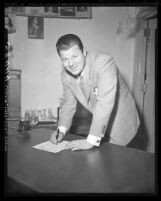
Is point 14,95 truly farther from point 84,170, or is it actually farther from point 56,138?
point 84,170

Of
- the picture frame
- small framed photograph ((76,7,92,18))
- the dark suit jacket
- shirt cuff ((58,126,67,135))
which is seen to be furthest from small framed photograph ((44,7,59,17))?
shirt cuff ((58,126,67,135))

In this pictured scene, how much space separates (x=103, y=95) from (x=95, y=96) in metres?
0.09

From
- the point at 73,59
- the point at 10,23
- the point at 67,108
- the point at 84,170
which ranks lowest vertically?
the point at 84,170

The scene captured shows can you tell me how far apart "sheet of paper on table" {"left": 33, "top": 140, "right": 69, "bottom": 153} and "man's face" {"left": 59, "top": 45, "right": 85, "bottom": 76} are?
17.0 inches

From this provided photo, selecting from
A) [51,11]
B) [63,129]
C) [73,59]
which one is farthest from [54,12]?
[63,129]

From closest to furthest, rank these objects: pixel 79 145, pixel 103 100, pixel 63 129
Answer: pixel 79 145, pixel 103 100, pixel 63 129

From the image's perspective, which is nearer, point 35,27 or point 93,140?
point 93,140

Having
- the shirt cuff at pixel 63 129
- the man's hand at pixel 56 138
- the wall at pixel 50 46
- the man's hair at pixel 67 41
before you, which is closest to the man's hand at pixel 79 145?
the man's hand at pixel 56 138

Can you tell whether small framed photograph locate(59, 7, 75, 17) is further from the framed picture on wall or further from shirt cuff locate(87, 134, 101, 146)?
shirt cuff locate(87, 134, 101, 146)

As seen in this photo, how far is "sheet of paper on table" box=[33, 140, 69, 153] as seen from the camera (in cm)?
106

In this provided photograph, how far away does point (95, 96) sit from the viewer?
1245 mm
